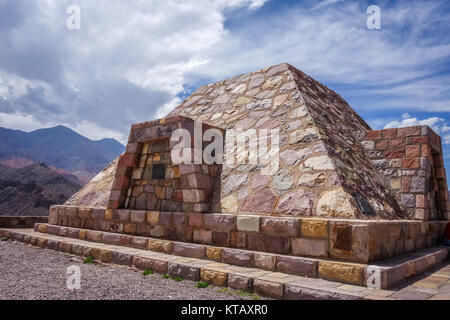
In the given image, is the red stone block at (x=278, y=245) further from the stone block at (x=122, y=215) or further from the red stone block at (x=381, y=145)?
the red stone block at (x=381, y=145)

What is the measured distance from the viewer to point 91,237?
703 cm

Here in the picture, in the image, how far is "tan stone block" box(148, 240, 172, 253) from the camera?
18.5 ft

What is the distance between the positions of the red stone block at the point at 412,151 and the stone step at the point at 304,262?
187cm

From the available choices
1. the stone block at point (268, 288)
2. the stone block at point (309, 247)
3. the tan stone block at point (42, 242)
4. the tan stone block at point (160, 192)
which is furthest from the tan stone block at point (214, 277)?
the tan stone block at point (42, 242)

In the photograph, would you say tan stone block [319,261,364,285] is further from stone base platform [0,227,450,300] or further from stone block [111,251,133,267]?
stone block [111,251,133,267]

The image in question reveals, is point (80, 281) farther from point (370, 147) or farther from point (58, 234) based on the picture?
point (370, 147)

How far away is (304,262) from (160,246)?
2.65 m

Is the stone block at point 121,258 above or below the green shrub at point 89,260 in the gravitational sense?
above

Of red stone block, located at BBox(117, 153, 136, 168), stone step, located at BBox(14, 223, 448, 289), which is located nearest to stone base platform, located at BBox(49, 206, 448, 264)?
stone step, located at BBox(14, 223, 448, 289)

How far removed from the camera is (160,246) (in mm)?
5777

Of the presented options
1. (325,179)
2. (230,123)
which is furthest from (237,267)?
(230,123)

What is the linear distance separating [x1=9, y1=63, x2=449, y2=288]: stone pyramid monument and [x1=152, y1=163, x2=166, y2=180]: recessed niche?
0.02m

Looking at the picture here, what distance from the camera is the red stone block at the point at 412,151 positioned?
6785 mm
